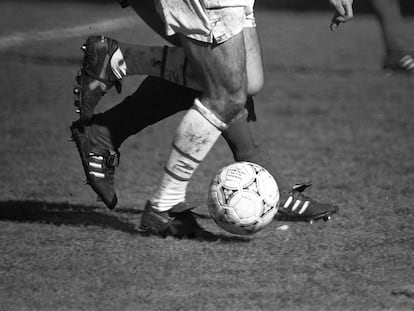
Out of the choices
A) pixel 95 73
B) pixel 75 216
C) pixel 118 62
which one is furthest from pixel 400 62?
pixel 75 216

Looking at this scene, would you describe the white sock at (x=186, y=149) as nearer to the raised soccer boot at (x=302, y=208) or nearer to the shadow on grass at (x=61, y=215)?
the shadow on grass at (x=61, y=215)

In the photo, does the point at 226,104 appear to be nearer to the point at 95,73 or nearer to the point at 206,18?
the point at 206,18

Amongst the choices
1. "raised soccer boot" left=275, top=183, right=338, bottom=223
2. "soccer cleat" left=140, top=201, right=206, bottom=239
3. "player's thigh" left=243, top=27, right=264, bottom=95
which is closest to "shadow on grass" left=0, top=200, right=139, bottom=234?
"soccer cleat" left=140, top=201, right=206, bottom=239

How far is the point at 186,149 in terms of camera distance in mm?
3992

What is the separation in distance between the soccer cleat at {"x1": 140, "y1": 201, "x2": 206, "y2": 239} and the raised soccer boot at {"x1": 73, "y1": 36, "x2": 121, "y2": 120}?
59cm

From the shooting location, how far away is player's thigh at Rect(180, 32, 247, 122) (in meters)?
3.84

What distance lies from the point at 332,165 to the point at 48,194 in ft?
6.62

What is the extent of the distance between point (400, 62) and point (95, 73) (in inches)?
59.7

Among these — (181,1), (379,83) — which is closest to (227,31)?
(181,1)

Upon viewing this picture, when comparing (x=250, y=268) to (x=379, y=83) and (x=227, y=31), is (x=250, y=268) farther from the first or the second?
(x=379, y=83)

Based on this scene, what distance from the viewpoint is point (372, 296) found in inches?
132

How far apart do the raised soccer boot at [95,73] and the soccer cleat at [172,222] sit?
1.93 feet

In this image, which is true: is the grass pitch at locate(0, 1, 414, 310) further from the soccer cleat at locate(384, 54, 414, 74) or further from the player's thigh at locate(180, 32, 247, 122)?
the soccer cleat at locate(384, 54, 414, 74)

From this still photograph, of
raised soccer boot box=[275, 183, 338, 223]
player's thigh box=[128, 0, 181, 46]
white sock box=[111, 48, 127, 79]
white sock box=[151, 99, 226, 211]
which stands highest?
player's thigh box=[128, 0, 181, 46]
